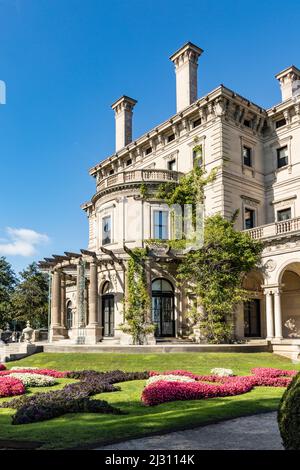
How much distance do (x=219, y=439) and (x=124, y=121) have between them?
40053 mm

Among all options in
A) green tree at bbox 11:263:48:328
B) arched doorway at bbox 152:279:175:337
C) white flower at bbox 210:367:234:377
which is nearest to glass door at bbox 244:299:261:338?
arched doorway at bbox 152:279:175:337

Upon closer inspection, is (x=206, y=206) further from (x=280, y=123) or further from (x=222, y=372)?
(x=222, y=372)

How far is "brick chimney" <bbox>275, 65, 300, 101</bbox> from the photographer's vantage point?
3746 cm

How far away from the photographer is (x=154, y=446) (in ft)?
27.1

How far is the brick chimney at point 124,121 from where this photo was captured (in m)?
45.6

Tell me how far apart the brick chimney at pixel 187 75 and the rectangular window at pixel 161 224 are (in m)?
9.51

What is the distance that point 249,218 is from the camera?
114 feet

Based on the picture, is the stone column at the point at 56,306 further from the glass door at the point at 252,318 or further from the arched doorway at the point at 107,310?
the glass door at the point at 252,318

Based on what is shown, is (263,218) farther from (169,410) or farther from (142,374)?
(169,410)

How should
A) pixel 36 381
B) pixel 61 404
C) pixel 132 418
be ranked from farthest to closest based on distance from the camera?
pixel 36 381 → pixel 61 404 → pixel 132 418

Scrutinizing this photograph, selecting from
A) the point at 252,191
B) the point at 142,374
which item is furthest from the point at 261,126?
the point at 142,374

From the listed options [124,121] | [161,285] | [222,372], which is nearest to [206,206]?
[161,285]

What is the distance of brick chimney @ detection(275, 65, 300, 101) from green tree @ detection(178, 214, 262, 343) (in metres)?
13.8

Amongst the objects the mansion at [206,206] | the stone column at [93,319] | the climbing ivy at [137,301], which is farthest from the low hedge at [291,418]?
the stone column at [93,319]
